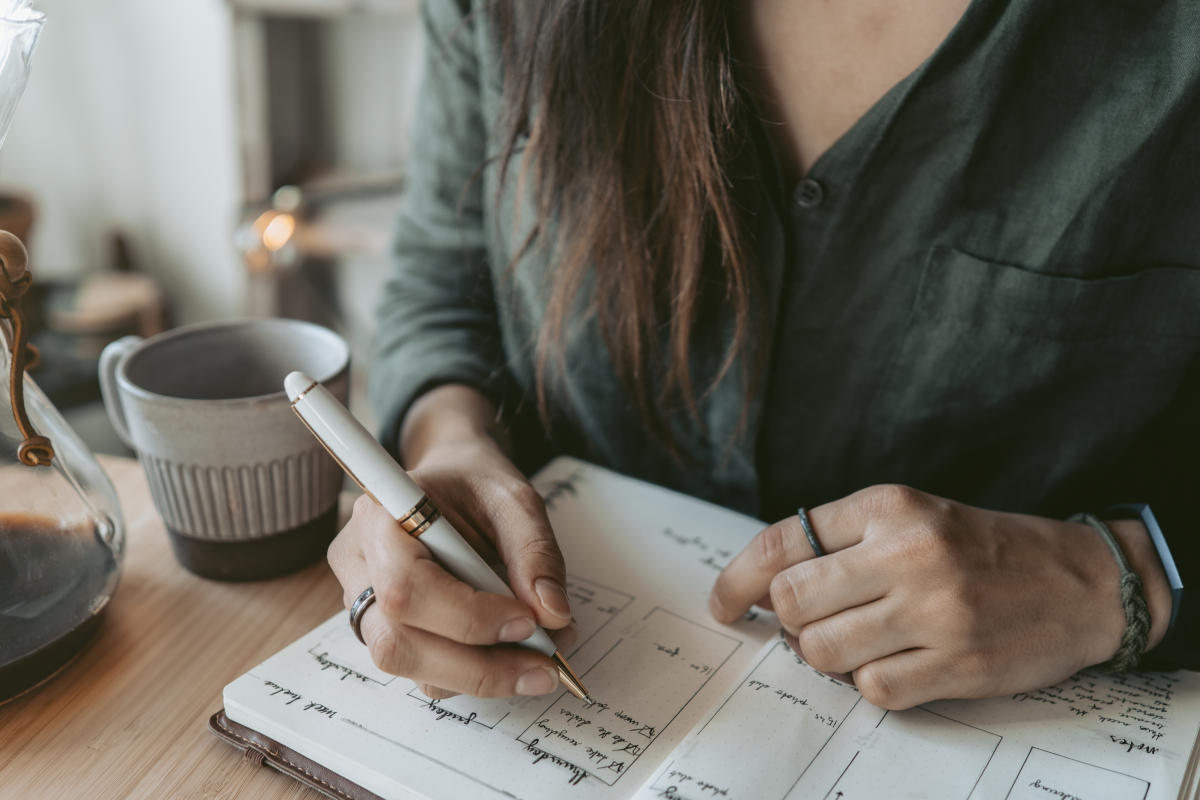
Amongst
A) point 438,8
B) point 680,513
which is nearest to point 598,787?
point 680,513

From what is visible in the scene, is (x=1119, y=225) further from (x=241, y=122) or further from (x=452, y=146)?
(x=241, y=122)

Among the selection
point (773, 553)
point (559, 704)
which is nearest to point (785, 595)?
point (773, 553)

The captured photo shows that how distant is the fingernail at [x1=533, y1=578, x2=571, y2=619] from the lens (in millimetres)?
410

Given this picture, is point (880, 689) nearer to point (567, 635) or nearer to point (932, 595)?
point (932, 595)

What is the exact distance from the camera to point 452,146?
2.47 feet

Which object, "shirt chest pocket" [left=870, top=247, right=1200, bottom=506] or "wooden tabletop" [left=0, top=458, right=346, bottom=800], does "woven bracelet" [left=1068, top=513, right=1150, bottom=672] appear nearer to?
"shirt chest pocket" [left=870, top=247, right=1200, bottom=506]

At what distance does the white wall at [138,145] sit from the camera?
159 centimetres

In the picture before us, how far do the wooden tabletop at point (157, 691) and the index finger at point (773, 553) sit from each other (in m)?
0.23

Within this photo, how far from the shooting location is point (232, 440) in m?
0.50

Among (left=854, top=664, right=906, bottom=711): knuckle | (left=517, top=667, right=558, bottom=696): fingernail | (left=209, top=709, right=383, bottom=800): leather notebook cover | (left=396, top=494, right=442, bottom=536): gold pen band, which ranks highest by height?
(left=396, top=494, right=442, bottom=536): gold pen band

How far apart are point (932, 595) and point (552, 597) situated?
0.19 m

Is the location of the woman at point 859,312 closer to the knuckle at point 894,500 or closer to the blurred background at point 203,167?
the knuckle at point 894,500

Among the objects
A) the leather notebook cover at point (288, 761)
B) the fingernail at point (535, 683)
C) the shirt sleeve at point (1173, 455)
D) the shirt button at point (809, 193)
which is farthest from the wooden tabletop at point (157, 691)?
the shirt sleeve at point (1173, 455)

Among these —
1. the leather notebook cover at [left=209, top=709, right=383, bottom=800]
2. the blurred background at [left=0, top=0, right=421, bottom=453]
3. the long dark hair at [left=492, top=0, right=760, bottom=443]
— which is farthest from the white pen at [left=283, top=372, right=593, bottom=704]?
the blurred background at [left=0, top=0, right=421, bottom=453]
